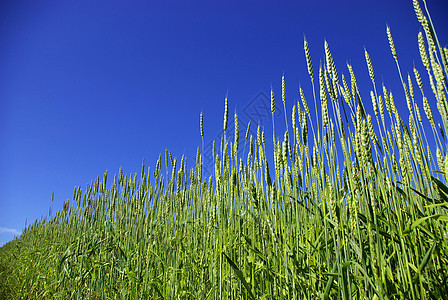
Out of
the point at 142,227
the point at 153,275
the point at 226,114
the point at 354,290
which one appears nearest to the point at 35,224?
the point at 142,227

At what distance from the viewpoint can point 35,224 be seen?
20.8 ft

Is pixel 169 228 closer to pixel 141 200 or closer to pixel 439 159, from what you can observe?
pixel 141 200

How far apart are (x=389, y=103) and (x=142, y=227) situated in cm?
223

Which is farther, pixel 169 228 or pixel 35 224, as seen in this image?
pixel 35 224

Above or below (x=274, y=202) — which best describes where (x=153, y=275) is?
below

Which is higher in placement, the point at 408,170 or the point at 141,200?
the point at 141,200

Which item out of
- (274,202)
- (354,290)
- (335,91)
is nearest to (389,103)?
(335,91)

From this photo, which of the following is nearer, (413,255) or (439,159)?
(413,255)

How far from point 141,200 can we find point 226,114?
1.58 m

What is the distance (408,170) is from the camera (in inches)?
46.7

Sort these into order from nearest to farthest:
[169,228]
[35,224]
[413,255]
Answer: [413,255]
[169,228]
[35,224]

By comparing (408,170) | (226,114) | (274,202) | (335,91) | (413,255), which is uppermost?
(226,114)

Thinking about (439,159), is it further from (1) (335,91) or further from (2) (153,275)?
(2) (153,275)

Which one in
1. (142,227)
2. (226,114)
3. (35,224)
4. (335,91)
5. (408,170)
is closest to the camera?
(335,91)
